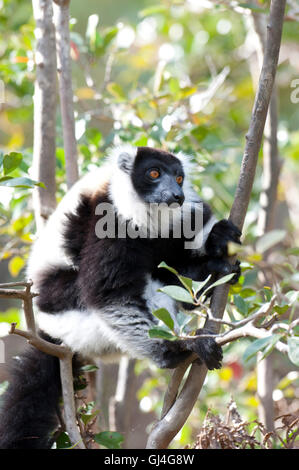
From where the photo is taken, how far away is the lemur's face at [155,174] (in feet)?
13.0

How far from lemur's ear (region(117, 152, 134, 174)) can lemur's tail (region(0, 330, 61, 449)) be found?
1.33 m

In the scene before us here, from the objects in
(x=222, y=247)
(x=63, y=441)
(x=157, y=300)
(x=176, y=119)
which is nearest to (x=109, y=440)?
(x=63, y=441)

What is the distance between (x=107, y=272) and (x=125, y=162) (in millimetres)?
854

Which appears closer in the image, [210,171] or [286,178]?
[210,171]

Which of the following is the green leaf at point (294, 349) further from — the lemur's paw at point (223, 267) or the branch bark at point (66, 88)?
the branch bark at point (66, 88)

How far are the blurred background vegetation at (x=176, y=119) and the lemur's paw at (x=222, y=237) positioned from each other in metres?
0.26

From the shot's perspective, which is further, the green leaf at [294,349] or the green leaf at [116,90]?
the green leaf at [116,90]

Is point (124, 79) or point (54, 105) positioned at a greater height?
point (124, 79)

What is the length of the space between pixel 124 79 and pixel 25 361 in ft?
19.5

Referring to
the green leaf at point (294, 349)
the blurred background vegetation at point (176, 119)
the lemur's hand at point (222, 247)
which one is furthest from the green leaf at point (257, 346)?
the lemur's hand at point (222, 247)

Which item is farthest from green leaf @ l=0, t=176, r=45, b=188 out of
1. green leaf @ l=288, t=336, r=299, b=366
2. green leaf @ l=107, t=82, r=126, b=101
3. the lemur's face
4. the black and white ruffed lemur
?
green leaf @ l=107, t=82, r=126, b=101

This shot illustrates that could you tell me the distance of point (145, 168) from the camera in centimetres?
404
